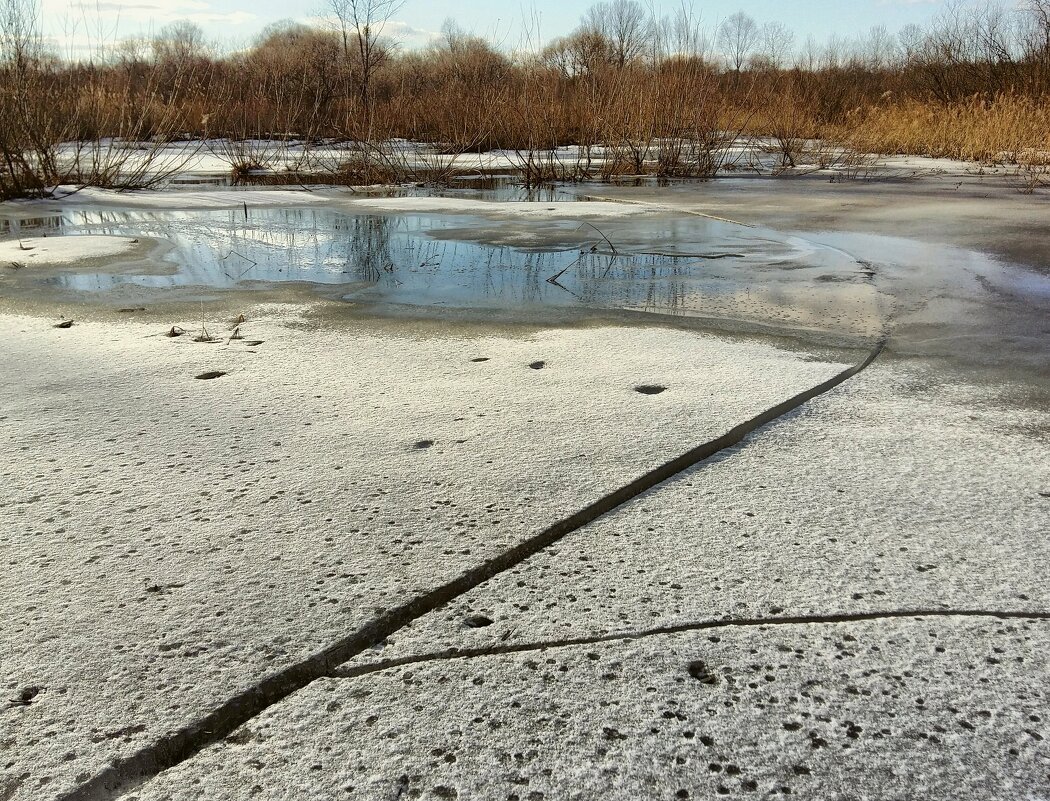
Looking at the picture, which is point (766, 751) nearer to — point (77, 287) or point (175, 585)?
point (175, 585)

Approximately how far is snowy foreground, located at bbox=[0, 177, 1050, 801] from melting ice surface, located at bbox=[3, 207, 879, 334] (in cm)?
136

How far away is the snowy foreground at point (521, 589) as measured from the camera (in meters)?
1.05

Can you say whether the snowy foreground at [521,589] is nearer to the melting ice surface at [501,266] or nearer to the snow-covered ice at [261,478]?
the snow-covered ice at [261,478]

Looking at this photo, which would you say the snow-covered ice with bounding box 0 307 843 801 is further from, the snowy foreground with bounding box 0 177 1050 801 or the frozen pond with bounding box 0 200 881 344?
the frozen pond with bounding box 0 200 881 344

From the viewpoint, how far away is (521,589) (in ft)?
4.64

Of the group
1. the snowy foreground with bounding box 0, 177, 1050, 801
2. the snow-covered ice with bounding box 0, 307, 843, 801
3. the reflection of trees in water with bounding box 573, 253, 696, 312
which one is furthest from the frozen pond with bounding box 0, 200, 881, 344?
the snowy foreground with bounding box 0, 177, 1050, 801

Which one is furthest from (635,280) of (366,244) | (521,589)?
(521,589)

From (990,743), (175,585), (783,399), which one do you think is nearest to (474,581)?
(175,585)

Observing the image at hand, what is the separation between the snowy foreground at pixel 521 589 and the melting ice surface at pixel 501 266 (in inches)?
53.7

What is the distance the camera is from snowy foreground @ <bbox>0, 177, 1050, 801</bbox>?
105 centimetres

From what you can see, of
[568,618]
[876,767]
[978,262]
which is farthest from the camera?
[978,262]

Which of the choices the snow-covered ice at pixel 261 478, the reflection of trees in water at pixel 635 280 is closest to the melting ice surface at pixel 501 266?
the reflection of trees in water at pixel 635 280

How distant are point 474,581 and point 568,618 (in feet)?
0.63

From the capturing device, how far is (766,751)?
1059 mm
